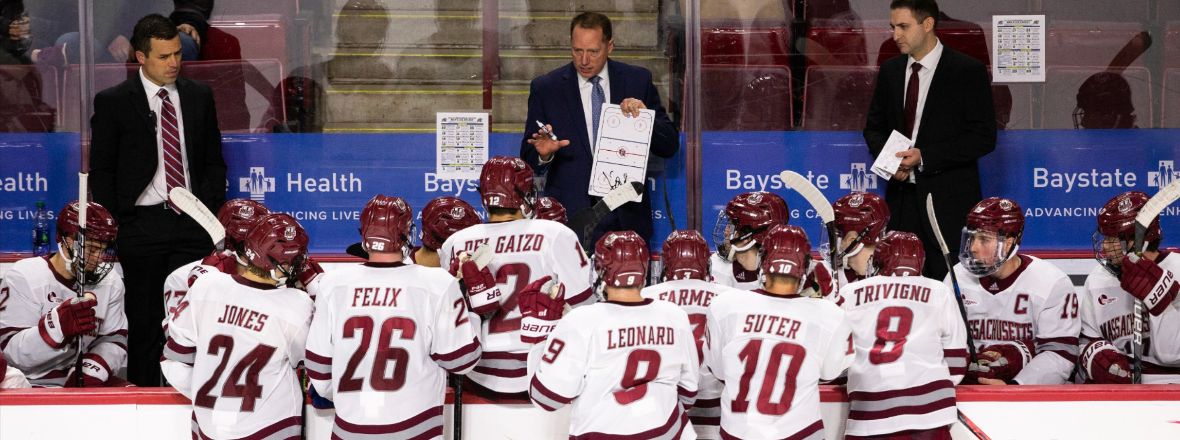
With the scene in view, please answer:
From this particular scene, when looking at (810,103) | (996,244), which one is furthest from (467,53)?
(996,244)

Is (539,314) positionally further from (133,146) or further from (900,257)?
(133,146)

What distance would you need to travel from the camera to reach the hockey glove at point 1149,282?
14.5ft

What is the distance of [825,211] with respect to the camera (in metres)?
4.50

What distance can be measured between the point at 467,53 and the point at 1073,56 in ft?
9.46

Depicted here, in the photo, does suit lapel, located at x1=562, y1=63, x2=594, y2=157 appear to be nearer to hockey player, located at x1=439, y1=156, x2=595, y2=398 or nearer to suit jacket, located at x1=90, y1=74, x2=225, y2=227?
hockey player, located at x1=439, y1=156, x2=595, y2=398

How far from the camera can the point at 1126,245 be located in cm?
459

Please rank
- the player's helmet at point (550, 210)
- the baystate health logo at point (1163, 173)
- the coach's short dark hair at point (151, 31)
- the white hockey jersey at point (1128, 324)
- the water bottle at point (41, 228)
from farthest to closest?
the baystate health logo at point (1163, 173), the water bottle at point (41, 228), the coach's short dark hair at point (151, 31), the player's helmet at point (550, 210), the white hockey jersey at point (1128, 324)

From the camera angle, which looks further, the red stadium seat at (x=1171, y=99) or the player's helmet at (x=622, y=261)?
the red stadium seat at (x=1171, y=99)

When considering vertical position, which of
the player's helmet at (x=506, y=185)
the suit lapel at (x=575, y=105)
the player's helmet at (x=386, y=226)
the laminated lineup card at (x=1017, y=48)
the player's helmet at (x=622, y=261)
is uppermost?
the laminated lineup card at (x=1017, y=48)

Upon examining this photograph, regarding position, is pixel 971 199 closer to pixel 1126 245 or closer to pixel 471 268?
Answer: pixel 1126 245

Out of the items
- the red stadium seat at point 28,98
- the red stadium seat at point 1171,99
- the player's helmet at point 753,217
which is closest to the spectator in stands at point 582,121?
the player's helmet at point 753,217

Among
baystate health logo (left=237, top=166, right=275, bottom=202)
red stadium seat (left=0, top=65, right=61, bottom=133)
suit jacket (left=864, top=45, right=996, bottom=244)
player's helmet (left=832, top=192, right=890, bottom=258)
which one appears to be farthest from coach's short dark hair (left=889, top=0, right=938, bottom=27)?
red stadium seat (left=0, top=65, right=61, bottom=133)

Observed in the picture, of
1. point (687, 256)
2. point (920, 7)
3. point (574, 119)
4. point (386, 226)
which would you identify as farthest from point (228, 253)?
point (920, 7)

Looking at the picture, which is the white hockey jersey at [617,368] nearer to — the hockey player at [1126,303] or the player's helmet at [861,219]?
the player's helmet at [861,219]
